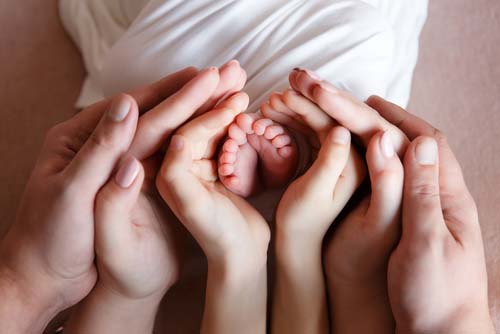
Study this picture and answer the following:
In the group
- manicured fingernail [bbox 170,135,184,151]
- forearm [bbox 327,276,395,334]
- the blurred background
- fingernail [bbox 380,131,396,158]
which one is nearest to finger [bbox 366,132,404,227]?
fingernail [bbox 380,131,396,158]

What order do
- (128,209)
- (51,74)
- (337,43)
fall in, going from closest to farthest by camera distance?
1. (128,209)
2. (337,43)
3. (51,74)

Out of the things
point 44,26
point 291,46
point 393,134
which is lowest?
point 393,134

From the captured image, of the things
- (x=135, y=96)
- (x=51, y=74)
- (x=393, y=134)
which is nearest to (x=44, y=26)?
(x=51, y=74)

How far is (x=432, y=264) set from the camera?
670 mm

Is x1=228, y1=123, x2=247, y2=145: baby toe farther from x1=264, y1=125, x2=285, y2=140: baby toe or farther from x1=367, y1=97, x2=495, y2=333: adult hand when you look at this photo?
x1=367, y1=97, x2=495, y2=333: adult hand

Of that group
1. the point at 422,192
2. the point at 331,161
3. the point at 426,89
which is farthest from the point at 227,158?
the point at 426,89

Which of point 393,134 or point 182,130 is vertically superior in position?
point 182,130

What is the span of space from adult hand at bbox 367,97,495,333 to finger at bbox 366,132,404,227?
1 cm

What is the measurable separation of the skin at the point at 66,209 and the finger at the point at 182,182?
Answer: 51mm

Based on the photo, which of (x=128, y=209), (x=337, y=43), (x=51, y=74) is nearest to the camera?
(x=128, y=209)

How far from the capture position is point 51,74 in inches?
43.3

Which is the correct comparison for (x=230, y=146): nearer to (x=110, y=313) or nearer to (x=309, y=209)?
(x=309, y=209)

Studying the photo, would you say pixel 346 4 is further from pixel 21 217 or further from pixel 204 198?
pixel 21 217

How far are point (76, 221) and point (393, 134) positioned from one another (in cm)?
38
